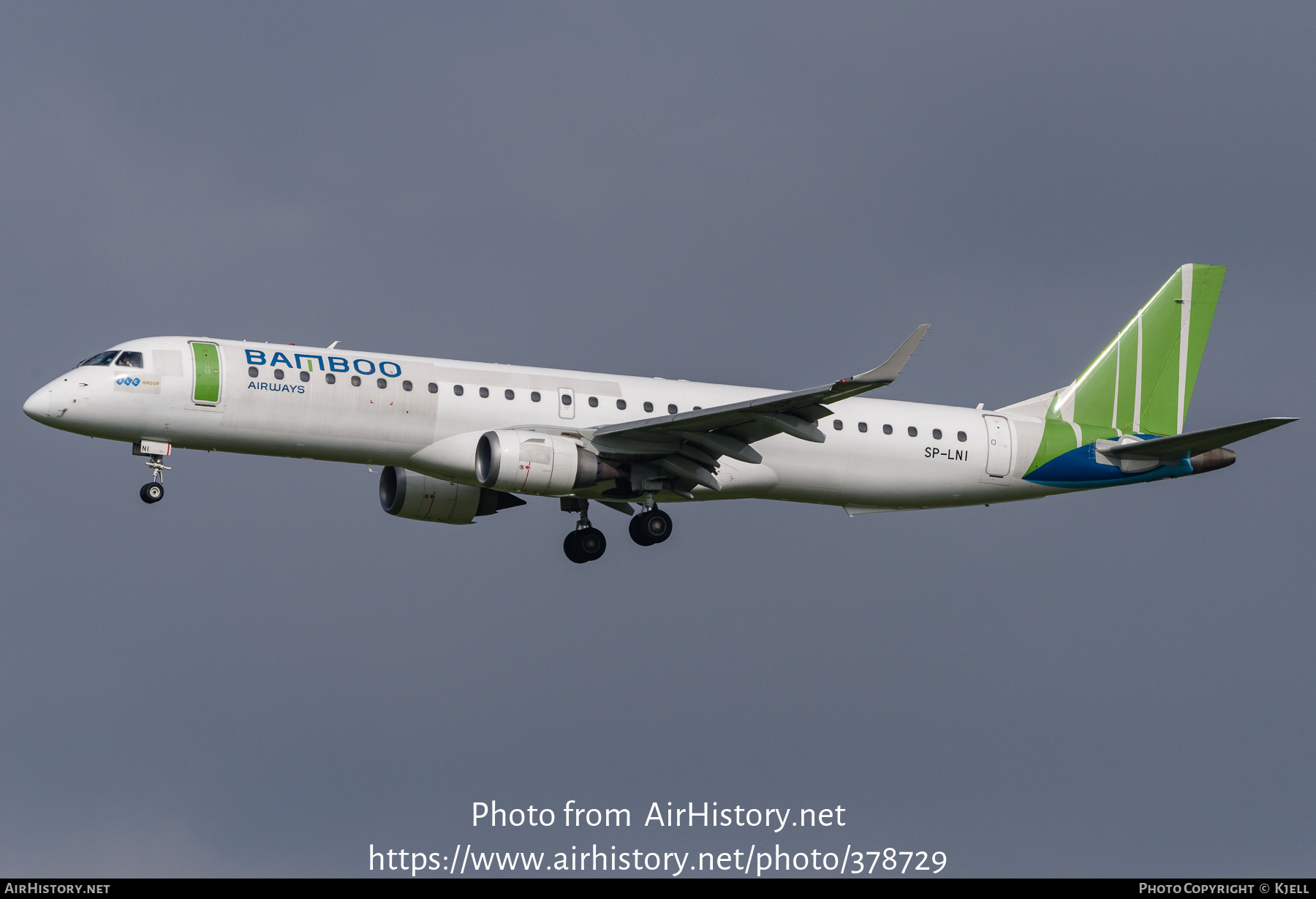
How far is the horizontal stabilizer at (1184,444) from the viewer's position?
40.4 m

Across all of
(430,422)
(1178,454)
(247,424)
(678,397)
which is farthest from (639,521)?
(1178,454)

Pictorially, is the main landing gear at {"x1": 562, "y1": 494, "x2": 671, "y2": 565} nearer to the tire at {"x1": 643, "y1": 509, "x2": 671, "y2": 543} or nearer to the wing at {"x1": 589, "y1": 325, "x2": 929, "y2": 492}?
the tire at {"x1": 643, "y1": 509, "x2": 671, "y2": 543}

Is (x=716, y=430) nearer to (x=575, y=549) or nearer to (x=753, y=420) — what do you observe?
(x=753, y=420)

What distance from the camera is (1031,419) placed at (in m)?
45.3

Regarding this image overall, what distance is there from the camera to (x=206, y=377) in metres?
38.0

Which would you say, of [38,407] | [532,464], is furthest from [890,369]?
[38,407]

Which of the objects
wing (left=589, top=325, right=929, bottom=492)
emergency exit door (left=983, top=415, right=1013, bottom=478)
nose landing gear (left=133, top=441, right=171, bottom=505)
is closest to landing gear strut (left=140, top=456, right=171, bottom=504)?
nose landing gear (left=133, top=441, right=171, bottom=505)

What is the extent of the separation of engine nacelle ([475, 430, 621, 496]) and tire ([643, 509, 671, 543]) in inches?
113

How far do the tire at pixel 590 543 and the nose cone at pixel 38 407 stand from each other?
13534 millimetres

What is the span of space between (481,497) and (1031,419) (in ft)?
49.8

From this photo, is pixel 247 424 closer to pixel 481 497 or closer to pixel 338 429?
pixel 338 429

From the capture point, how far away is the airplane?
37938mm

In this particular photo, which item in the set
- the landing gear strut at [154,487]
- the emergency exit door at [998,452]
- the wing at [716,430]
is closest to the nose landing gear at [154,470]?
the landing gear strut at [154,487]

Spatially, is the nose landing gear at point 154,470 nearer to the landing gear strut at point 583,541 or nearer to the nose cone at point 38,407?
the nose cone at point 38,407
